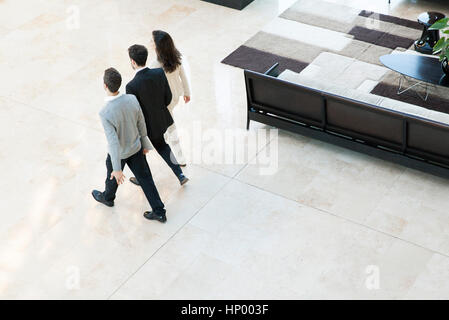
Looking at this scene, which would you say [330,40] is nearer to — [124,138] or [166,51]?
[166,51]

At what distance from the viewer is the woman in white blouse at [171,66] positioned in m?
5.80

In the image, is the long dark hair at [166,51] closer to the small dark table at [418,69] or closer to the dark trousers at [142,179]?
the dark trousers at [142,179]

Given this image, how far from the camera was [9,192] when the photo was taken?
6625mm

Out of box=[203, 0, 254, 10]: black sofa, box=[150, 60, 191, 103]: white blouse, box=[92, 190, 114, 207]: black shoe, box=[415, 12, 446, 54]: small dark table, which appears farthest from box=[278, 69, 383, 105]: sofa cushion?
box=[203, 0, 254, 10]: black sofa

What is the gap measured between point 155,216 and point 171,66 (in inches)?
57.7

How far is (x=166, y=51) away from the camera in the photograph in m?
5.86

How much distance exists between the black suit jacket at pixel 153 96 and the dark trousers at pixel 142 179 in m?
0.29

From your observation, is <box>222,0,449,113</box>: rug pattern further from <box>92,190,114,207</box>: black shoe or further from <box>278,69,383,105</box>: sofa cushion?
<box>92,190,114,207</box>: black shoe

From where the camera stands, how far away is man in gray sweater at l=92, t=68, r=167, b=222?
17.5 feet

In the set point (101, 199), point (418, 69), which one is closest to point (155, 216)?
point (101, 199)

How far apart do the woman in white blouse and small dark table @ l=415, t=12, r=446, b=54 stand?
3.82m

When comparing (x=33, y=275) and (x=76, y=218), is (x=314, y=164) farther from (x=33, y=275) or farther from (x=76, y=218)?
(x=33, y=275)
